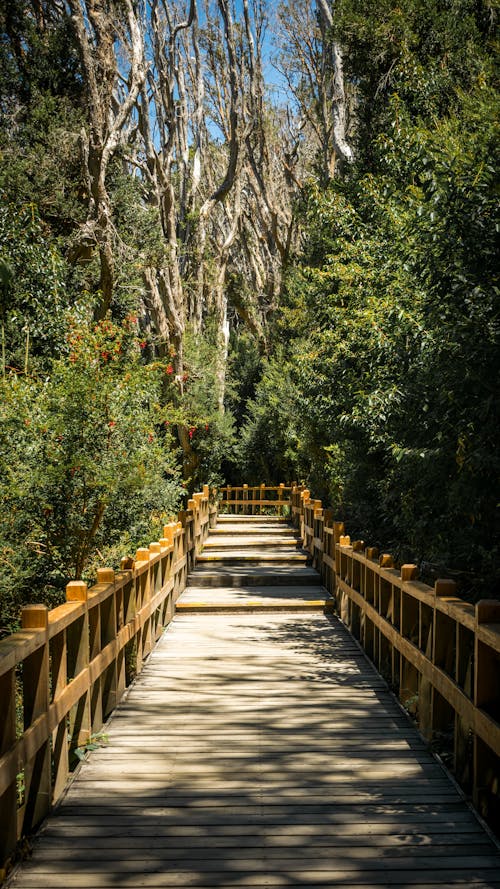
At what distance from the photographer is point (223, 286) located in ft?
90.8

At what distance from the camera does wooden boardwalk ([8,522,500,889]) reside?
3.42 m

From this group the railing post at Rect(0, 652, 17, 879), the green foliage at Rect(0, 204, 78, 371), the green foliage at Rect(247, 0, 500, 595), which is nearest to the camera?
the railing post at Rect(0, 652, 17, 879)

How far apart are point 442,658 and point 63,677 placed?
2192 mm

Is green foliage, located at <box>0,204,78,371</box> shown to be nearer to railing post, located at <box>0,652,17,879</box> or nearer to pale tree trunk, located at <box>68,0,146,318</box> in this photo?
pale tree trunk, located at <box>68,0,146,318</box>

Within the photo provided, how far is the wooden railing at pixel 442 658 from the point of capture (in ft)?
13.2

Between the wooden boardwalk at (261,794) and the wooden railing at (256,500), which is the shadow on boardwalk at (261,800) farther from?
the wooden railing at (256,500)

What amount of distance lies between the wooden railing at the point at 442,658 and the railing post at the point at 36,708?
2.03 metres

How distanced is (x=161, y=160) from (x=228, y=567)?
1123 centimetres

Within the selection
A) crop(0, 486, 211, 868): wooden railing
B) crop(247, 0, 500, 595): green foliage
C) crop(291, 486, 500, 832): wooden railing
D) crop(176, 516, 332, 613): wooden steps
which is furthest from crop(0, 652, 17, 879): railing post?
crop(176, 516, 332, 613): wooden steps

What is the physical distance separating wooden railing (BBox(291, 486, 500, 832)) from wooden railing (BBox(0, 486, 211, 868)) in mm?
2009

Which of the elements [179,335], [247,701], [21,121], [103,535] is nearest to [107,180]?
[21,121]

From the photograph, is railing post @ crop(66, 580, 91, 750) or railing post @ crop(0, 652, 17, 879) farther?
railing post @ crop(66, 580, 91, 750)

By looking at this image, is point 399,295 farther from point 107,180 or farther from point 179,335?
point 179,335

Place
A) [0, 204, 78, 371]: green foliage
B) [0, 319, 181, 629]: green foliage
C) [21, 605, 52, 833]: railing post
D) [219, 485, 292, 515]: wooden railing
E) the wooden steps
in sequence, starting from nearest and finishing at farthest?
1. [21, 605, 52, 833]: railing post
2. [0, 319, 181, 629]: green foliage
3. the wooden steps
4. [0, 204, 78, 371]: green foliage
5. [219, 485, 292, 515]: wooden railing
